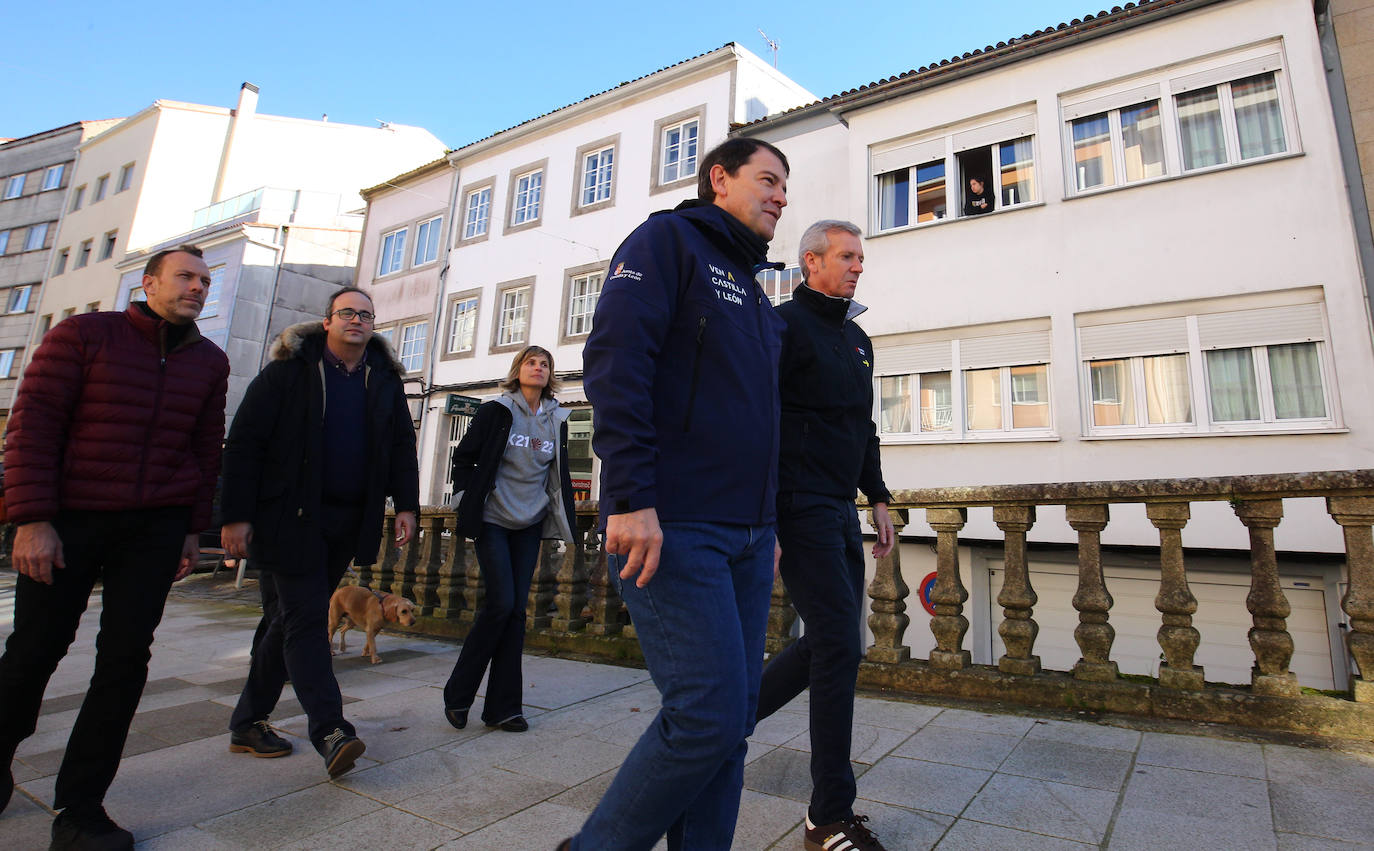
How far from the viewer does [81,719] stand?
242 centimetres

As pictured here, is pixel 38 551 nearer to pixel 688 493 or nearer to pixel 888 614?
pixel 688 493

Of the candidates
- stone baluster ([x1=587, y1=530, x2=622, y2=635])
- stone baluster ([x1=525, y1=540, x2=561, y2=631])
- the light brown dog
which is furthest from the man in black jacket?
the light brown dog

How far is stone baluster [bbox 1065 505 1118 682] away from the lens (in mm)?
3807

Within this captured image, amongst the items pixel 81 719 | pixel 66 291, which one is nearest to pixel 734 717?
pixel 81 719

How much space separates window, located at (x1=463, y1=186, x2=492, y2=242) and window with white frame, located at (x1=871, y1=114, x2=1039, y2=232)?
12.3 m

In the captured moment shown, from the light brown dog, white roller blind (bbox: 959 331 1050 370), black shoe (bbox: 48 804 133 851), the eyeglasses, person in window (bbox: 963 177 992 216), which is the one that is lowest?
black shoe (bbox: 48 804 133 851)

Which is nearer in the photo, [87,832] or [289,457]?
A: [87,832]

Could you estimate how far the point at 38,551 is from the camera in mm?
2330

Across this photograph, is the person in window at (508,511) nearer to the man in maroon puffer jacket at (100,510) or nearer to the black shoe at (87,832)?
the man in maroon puffer jacket at (100,510)

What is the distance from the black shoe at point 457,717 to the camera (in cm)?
363

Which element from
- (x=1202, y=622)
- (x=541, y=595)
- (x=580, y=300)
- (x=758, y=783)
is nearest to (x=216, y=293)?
(x=580, y=300)

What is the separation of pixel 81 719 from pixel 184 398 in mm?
1160

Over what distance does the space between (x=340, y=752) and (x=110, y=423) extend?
1.49 meters

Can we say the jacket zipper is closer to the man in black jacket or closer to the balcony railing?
the man in black jacket
